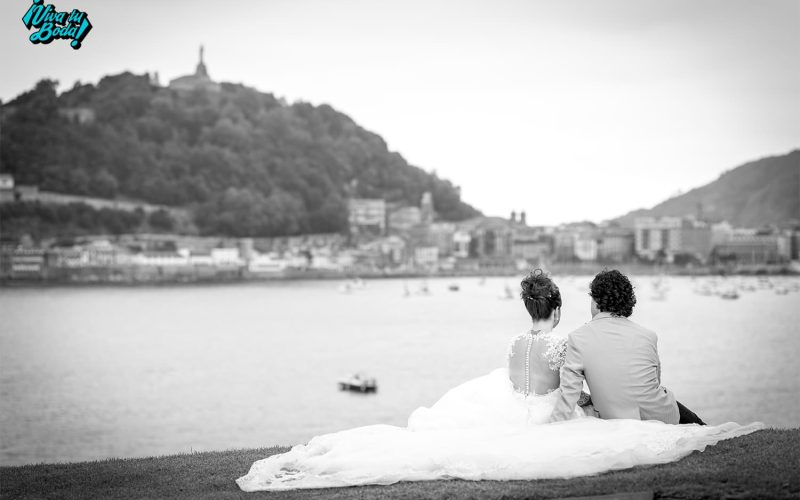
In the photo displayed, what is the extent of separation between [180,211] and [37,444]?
67511 millimetres

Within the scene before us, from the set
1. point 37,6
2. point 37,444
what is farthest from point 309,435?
point 37,6

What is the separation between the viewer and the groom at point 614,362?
9.91 feet

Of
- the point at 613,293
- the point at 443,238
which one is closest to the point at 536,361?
the point at 613,293

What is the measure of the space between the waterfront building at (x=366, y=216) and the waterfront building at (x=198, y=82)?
21134 millimetres

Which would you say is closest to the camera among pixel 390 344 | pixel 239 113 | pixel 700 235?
pixel 390 344

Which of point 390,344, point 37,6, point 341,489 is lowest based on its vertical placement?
point 390,344

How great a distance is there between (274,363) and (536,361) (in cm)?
2451

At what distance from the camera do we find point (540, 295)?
3098 millimetres

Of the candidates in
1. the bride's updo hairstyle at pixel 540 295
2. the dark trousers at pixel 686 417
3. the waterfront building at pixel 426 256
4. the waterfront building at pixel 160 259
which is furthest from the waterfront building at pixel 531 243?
the bride's updo hairstyle at pixel 540 295

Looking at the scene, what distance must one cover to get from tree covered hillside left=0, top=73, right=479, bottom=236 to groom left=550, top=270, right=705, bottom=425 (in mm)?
77367

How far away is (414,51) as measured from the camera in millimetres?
77125

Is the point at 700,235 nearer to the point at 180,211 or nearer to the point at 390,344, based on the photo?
the point at 390,344

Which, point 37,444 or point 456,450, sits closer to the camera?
point 456,450

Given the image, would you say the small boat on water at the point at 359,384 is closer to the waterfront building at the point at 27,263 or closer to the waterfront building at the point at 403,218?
the waterfront building at the point at 27,263
